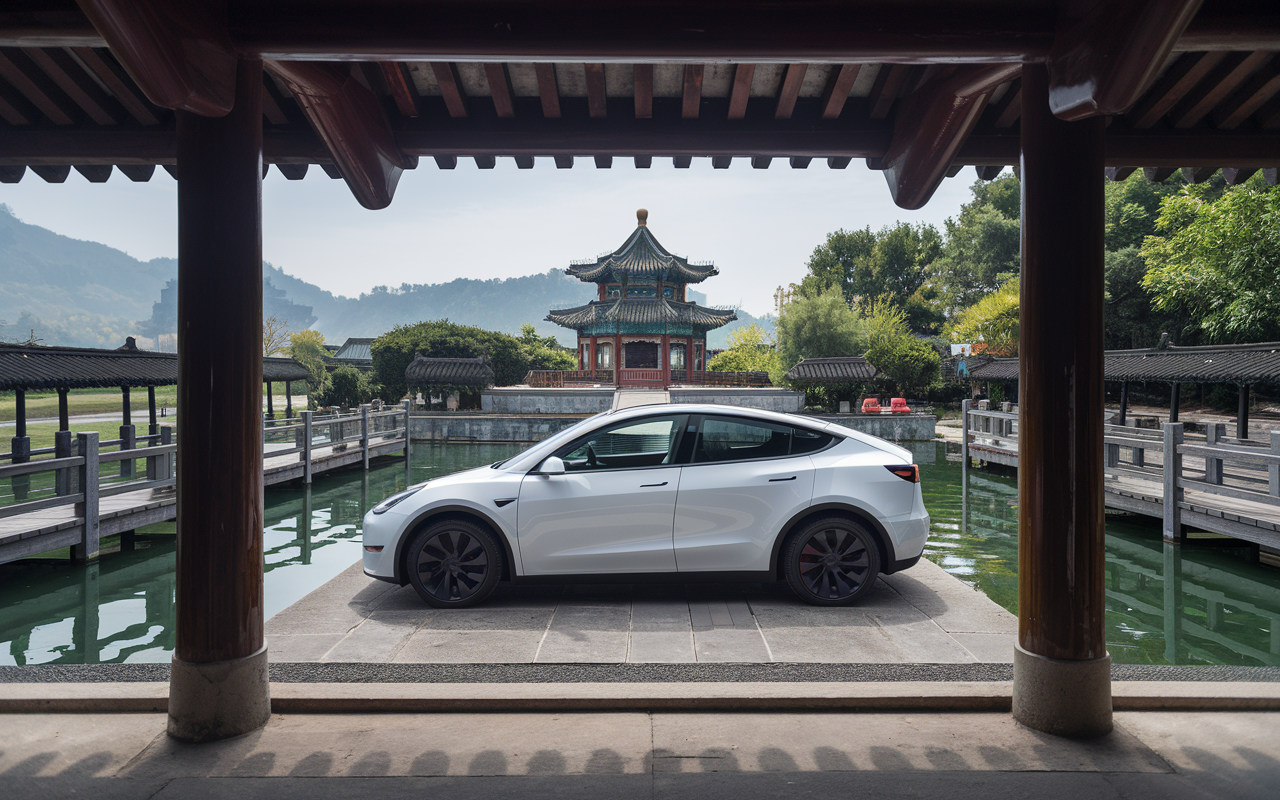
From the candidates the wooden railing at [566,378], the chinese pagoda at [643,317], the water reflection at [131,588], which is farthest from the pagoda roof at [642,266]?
the water reflection at [131,588]

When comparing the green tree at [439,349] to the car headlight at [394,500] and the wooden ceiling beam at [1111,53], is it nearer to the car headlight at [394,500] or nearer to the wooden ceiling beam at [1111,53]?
the car headlight at [394,500]

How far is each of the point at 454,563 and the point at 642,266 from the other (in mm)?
41015

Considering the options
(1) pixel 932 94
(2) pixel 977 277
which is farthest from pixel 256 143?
(2) pixel 977 277

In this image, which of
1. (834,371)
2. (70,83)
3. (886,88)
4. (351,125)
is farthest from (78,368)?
(834,371)

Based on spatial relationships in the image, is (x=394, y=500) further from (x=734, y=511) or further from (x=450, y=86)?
(x=450, y=86)

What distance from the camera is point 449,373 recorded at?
31.3 metres

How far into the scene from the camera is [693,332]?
1779 inches

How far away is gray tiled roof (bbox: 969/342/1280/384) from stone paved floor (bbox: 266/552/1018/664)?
30.8 ft

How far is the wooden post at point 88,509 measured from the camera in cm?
802

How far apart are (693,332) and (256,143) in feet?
139

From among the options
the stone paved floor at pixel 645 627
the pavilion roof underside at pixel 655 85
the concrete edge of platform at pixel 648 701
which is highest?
the pavilion roof underside at pixel 655 85

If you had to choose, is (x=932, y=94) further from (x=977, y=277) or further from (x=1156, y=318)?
(x=977, y=277)

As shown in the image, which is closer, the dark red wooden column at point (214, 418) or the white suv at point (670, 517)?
the dark red wooden column at point (214, 418)

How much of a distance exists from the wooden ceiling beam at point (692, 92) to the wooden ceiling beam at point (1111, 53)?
1.66m
